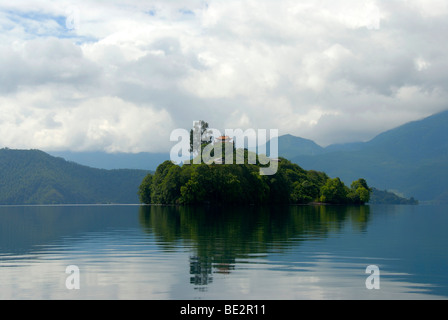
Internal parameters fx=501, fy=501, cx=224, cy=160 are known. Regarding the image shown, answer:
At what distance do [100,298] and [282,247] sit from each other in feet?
69.4

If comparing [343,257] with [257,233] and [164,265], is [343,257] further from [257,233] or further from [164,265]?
[257,233]

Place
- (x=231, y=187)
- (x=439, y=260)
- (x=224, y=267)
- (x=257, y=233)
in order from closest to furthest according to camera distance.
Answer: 1. (x=224, y=267)
2. (x=439, y=260)
3. (x=257, y=233)
4. (x=231, y=187)

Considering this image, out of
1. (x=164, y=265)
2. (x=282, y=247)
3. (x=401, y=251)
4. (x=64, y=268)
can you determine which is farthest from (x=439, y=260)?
(x=64, y=268)

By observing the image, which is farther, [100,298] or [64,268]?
[64,268]

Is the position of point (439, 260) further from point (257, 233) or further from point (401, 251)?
point (257, 233)

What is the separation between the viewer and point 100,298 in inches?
920
